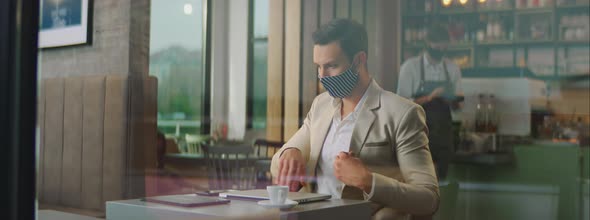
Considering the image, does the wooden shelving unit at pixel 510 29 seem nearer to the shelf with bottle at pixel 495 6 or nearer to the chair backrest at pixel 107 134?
the shelf with bottle at pixel 495 6

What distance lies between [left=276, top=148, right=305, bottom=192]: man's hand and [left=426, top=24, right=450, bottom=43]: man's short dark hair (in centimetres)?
54

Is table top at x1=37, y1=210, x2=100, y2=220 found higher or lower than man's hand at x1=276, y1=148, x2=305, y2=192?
lower

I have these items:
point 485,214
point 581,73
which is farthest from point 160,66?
point 581,73

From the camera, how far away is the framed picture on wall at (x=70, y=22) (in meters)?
1.85

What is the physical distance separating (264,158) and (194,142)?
0.37 meters

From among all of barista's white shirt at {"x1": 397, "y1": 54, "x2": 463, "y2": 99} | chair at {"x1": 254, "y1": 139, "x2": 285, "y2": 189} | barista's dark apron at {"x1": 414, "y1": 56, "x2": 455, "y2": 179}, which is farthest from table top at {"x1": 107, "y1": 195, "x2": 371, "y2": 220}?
barista's white shirt at {"x1": 397, "y1": 54, "x2": 463, "y2": 99}

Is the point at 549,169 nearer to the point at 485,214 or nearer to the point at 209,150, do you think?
the point at 485,214

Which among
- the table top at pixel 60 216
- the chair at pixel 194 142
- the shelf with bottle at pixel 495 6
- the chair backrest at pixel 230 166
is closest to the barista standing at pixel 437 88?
the shelf with bottle at pixel 495 6

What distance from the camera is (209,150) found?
2.30 metres

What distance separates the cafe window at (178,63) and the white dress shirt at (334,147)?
0.63 metres

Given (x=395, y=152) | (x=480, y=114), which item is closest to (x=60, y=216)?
(x=395, y=152)

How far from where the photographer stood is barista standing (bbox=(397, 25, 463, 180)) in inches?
66.4

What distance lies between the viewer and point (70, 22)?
223cm

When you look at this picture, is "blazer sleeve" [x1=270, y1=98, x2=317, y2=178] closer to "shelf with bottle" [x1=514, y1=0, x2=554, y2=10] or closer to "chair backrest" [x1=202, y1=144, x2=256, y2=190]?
"chair backrest" [x1=202, y1=144, x2=256, y2=190]
